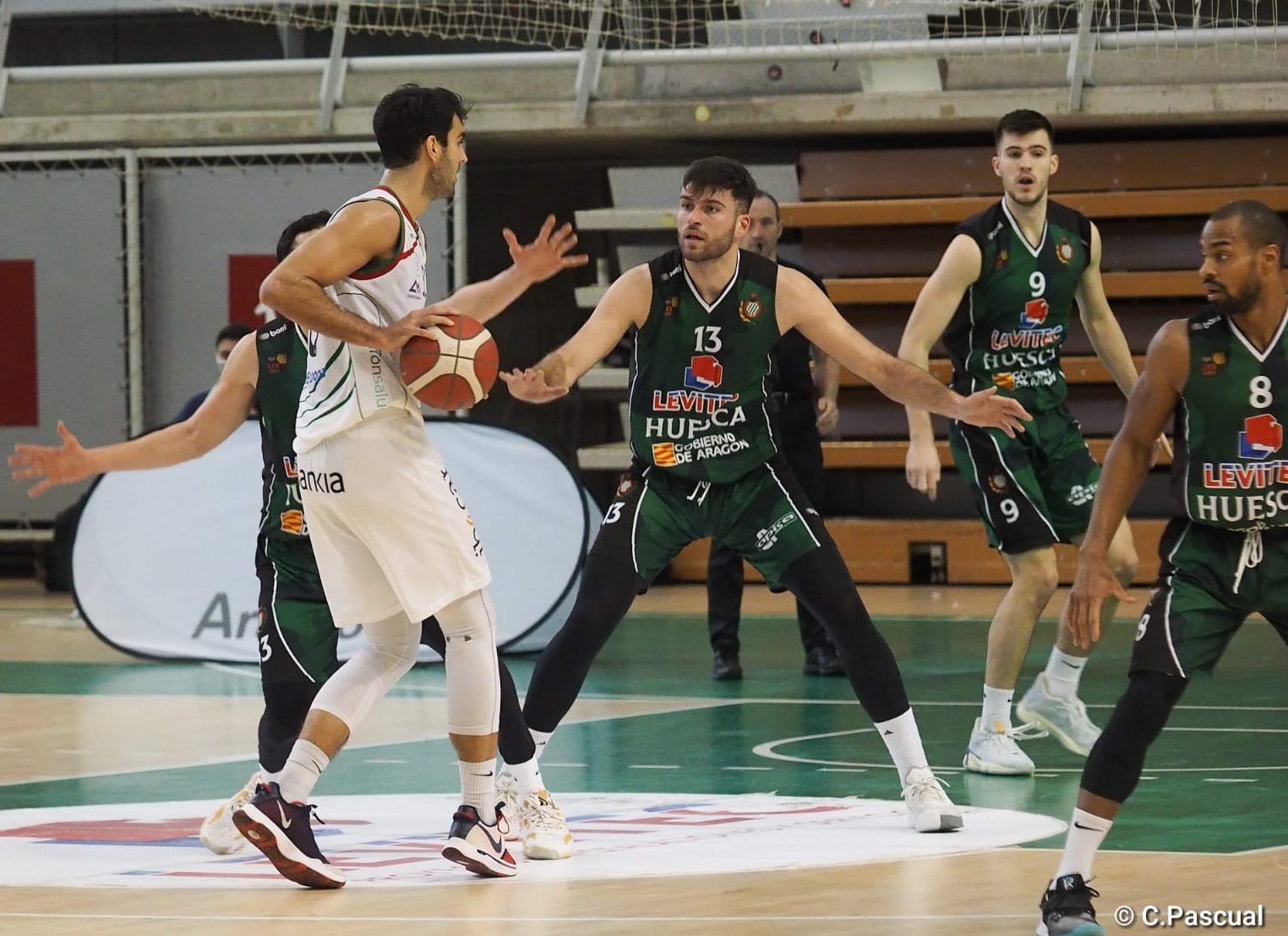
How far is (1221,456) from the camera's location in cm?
476

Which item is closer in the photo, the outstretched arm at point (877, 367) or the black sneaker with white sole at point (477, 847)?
the black sneaker with white sole at point (477, 847)

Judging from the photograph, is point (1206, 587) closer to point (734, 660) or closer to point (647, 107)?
point (734, 660)

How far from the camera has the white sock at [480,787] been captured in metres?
5.44

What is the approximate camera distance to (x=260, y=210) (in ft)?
51.1

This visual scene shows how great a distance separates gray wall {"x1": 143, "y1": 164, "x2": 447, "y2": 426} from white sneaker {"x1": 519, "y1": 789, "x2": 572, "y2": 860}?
10.3 metres

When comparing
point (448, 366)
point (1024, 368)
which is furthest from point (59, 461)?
point (1024, 368)

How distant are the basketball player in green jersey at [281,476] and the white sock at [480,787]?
30 centimetres

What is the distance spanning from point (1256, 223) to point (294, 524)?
9.23 ft

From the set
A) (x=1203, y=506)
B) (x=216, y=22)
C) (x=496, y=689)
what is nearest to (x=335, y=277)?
A: (x=496, y=689)

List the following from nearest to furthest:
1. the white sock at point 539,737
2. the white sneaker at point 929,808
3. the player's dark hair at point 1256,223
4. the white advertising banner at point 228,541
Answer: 1. the player's dark hair at point 1256,223
2. the white sneaker at point 929,808
3. the white sock at point 539,737
4. the white advertising banner at point 228,541

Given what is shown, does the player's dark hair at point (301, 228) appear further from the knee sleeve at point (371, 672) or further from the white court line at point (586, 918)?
the white court line at point (586, 918)

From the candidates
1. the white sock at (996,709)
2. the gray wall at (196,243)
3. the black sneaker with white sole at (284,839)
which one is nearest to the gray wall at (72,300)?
the gray wall at (196,243)

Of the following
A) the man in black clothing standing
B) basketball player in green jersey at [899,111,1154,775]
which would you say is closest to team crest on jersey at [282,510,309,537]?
basketball player in green jersey at [899,111,1154,775]

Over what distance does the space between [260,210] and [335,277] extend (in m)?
10.7
